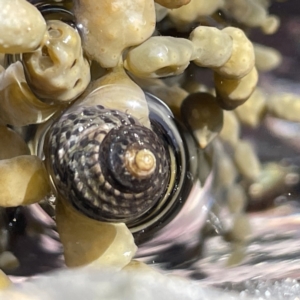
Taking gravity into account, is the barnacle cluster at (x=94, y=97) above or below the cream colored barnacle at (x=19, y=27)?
below

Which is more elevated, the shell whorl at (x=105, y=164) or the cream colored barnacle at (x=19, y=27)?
the cream colored barnacle at (x=19, y=27)

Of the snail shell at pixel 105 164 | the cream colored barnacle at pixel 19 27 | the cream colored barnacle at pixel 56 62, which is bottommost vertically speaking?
the snail shell at pixel 105 164

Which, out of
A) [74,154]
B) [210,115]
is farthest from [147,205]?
[210,115]

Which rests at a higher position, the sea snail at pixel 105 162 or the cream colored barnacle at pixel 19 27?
the cream colored barnacle at pixel 19 27

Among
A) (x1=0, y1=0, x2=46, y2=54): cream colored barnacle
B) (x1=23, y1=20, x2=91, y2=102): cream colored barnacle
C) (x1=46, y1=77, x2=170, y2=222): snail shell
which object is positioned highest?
(x1=0, y1=0, x2=46, y2=54): cream colored barnacle

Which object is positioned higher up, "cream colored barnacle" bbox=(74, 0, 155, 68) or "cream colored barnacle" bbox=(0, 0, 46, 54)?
"cream colored barnacle" bbox=(0, 0, 46, 54)

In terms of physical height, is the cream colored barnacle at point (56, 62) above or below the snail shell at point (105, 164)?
above
